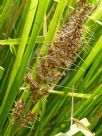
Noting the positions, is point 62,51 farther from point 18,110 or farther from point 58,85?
point 58,85

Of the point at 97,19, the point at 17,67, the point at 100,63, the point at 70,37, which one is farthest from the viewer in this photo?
the point at 100,63

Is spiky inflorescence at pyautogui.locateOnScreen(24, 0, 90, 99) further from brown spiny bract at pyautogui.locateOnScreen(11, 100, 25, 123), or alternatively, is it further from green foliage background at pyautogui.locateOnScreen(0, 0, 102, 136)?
green foliage background at pyautogui.locateOnScreen(0, 0, 102, 136)

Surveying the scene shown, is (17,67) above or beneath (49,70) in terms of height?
beneath

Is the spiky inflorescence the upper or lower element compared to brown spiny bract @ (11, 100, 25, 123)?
upper

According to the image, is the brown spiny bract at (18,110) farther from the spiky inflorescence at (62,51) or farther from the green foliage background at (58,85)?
the green foliage background at (58,85)

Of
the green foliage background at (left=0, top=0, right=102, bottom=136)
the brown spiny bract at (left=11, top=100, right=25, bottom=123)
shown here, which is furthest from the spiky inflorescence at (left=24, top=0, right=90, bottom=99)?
the green foliage background at (left=0, top=0, right=102, bottom=136)

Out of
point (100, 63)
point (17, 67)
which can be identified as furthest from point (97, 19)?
point (17, 67)

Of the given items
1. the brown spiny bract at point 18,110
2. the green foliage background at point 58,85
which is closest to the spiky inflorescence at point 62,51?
the brown spiny bract at point 18,110

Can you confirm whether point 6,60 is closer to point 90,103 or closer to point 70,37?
point 90,103
